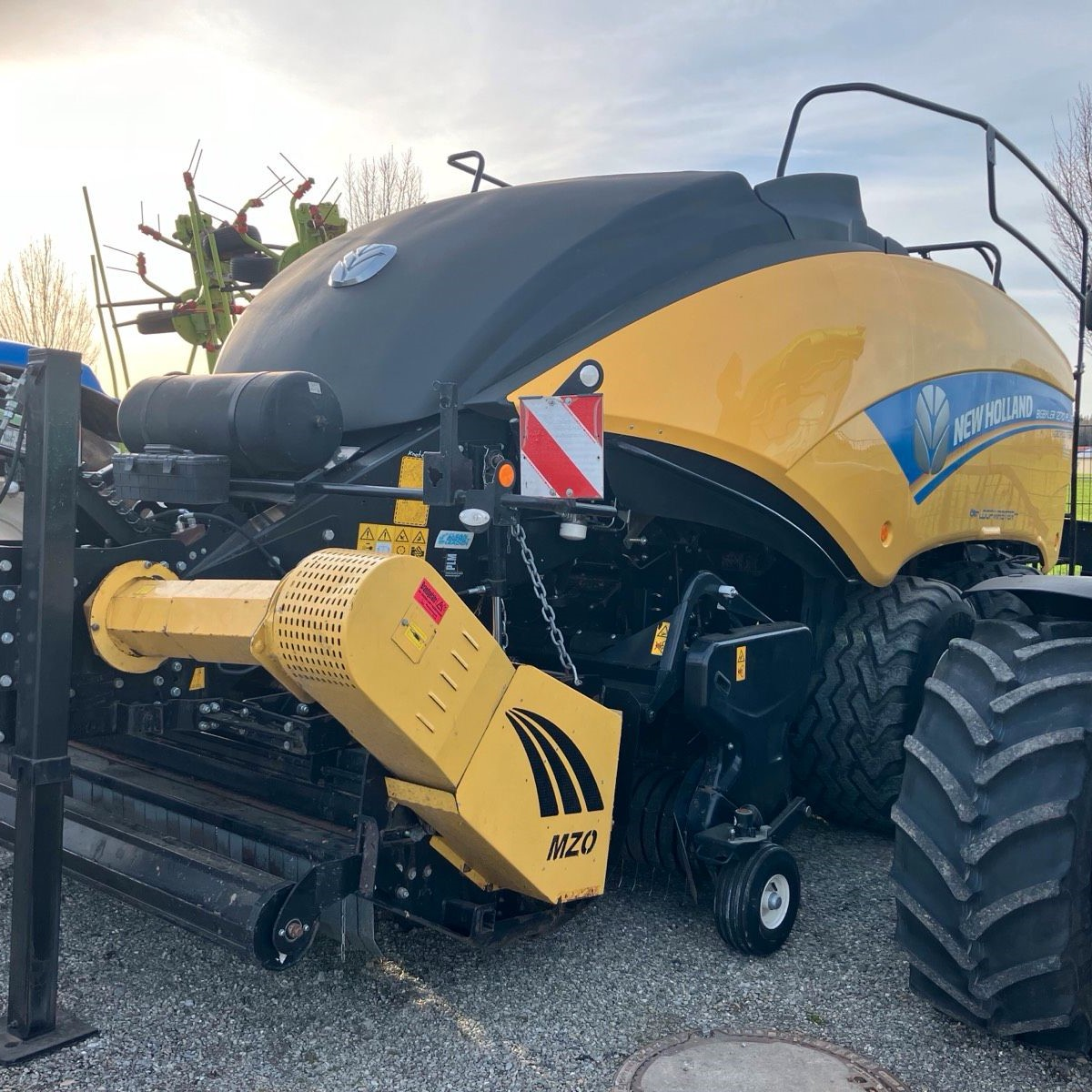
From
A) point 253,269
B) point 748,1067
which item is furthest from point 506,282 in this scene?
point 253,269

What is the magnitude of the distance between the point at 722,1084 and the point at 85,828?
5.85 feet

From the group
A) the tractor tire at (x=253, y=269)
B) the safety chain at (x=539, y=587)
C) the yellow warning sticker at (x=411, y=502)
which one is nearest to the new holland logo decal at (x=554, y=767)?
the safety chain at (x=539, y=587)

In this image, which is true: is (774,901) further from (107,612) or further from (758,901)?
(107,612)

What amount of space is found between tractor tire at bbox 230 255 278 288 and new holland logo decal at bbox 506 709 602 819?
120 inches

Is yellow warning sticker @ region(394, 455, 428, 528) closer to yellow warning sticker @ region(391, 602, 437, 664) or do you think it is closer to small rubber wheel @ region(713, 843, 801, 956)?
yellow warning sticker @ region(391, 602, 437, 664)

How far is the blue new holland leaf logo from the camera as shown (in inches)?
161

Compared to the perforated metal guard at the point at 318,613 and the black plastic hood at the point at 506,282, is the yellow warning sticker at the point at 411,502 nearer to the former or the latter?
the black plastic hood at the point at 506,282

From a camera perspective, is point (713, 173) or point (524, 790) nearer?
point (524, 790)

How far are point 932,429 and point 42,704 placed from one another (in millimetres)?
2968

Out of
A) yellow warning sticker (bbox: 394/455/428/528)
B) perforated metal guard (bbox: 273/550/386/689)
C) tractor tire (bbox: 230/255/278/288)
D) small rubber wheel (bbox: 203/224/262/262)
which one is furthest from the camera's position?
small rubber wheel (bbox: 203/224/262/262)

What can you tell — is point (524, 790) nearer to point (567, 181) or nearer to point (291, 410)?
point (291, 410)

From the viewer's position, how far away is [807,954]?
347cm

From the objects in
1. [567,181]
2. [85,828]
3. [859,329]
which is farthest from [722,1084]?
[567,181]

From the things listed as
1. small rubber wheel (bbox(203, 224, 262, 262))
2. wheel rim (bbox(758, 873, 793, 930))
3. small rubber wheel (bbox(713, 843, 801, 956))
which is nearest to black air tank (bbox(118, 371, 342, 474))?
small rubber wheel (bbox(713, 843, 801, 956))
